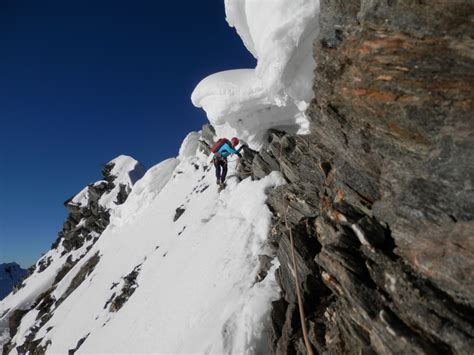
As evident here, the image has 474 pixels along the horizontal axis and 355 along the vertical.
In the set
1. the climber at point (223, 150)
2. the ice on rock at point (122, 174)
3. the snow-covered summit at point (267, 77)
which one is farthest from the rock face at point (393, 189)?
the ice on rock at point (122, 174)

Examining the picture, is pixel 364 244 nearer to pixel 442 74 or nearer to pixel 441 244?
pixel 441 244

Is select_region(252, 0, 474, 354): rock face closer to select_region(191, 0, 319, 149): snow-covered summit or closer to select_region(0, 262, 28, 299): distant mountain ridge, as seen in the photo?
select_region(191, 0, 319, 149): snow-covered summit

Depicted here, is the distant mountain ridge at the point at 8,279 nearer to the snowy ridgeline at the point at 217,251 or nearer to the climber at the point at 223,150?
the snowy ridgeline at the point at 217,251

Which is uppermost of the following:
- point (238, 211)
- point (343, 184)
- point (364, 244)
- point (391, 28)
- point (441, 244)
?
point (238, 211)

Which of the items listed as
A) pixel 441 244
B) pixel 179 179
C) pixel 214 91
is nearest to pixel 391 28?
pixel 441 244

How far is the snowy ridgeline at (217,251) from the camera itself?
10.2 metres

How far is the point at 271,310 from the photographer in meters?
8.77

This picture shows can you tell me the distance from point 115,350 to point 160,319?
3103mm

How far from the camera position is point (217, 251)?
44.4ft

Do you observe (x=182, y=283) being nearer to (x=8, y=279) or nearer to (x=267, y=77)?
(x=267, y=77)

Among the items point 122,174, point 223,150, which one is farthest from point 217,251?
point 122,174

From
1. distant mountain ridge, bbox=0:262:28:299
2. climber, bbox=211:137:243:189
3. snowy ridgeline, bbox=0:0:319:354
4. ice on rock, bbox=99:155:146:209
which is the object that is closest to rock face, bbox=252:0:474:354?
snowy ridgeline, bbox=0:0:319:354

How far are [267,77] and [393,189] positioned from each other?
803 centimetres

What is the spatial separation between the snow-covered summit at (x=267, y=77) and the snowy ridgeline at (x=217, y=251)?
0.14 feet
